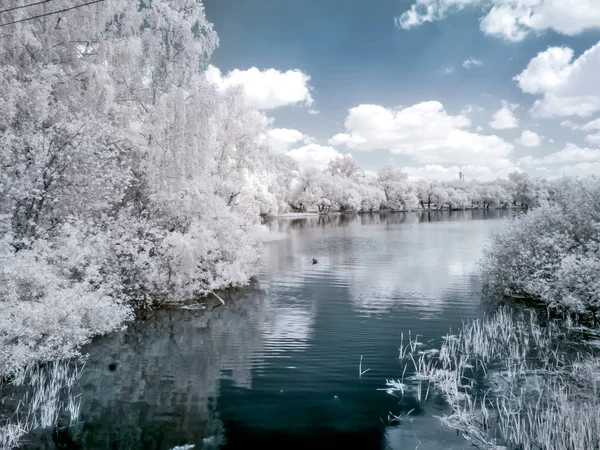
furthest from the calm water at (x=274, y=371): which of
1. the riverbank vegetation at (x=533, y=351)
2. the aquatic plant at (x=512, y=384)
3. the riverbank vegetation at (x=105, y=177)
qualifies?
the riverbank vegetation at (x=105, y=177)

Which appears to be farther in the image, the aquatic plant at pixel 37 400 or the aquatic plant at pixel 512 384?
the aquatic plant at pixel 37 400

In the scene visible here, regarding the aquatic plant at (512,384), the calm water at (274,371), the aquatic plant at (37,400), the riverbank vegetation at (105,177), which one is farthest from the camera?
the riverbank vegetation at (105,177)

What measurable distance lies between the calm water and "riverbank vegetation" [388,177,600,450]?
89 centimetres

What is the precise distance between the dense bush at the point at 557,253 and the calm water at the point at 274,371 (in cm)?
257

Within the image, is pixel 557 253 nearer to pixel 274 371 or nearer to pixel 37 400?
pixel 274 371

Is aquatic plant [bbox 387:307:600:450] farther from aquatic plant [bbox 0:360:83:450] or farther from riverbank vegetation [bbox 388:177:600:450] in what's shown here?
aquatic plant [bbox 0:360:83:450]

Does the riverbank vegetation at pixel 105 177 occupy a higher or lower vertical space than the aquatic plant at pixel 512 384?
higher

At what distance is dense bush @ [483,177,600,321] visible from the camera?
60.9ft

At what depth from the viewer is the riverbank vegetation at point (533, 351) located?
32.9ft

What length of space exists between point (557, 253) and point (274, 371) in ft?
50.1

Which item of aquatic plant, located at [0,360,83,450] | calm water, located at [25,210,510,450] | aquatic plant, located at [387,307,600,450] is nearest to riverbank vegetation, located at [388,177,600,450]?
aquatic plant, located at [387,307,600,450]

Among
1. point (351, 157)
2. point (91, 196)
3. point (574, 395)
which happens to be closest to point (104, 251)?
point (91, 196)

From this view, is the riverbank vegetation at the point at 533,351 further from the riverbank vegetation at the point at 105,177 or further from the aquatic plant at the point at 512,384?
the riverbank vegetation at the point at 105,177

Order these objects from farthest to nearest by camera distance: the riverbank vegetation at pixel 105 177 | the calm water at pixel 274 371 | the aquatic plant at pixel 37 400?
the riverbank vegetation at pixel 105 177
the calm water at pixel 274 371
the aquatic plant at pixel 37 400
